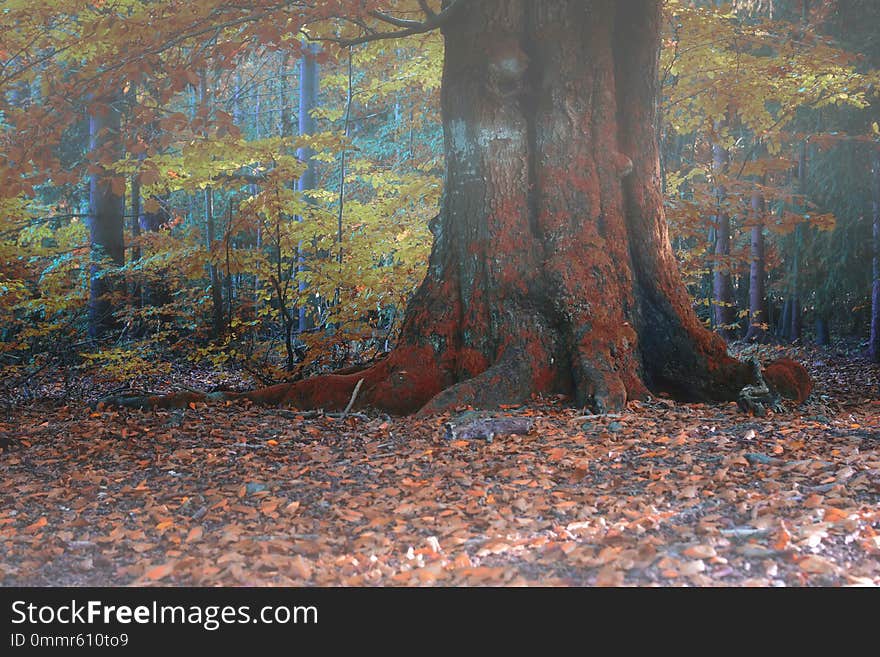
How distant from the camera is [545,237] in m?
6.06

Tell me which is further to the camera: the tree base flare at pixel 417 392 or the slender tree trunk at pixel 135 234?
the slender tree trunk at pixel 135 234

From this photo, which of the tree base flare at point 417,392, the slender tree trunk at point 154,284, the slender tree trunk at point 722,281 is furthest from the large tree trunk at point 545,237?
the slender tree trunk at point 722,281

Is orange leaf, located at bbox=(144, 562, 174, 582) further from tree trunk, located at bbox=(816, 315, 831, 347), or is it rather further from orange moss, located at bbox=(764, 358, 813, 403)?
tree trunk, located at bbox=(816, 315, 831, 347)

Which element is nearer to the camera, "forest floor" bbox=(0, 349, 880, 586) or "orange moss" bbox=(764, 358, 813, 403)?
"forest floor" bbox=(0, 349, 880, 586)

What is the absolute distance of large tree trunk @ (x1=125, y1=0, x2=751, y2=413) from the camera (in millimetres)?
5871

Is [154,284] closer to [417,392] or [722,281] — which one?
[417,392]

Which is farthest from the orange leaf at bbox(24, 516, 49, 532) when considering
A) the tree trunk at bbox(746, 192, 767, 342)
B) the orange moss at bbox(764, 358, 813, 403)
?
the tree trunk at bbox(746, 192, 767, 342)

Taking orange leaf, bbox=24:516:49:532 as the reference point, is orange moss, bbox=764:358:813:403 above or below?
above

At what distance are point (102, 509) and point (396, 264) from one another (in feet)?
18.6

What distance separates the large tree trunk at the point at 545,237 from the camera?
5.87 m

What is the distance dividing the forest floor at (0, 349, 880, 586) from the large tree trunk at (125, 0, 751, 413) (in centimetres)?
50

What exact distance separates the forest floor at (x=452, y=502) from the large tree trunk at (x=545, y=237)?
500 millimetres

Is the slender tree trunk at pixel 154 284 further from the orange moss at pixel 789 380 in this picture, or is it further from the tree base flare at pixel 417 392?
the orange moss at pixel 789 380
